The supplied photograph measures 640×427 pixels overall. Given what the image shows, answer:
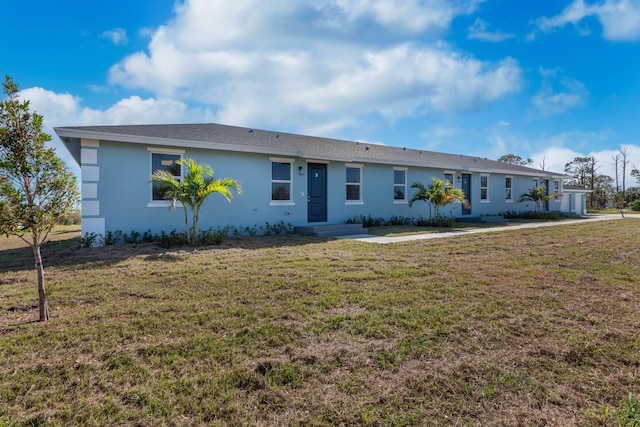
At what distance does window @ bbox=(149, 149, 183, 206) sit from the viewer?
952 centimetres

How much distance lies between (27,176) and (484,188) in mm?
19985

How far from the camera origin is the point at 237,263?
6176 mm

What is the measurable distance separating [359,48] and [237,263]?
26.8ft

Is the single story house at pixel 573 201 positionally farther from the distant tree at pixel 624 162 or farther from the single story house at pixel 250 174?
the distant tree at pixel 624 162

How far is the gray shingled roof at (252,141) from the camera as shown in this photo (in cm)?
876

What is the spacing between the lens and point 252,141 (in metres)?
11.4

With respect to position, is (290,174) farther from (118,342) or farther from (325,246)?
(118,342)

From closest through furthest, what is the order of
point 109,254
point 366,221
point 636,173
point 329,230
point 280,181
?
1. point 109,254
2. point 329,230
3. point 280,181
4. point 366,221
5. point 636,173

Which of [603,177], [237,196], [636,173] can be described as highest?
[636,173]

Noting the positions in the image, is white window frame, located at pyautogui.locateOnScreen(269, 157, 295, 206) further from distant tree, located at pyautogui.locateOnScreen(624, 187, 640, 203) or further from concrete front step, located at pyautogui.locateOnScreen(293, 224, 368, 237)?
distant tree, located at pyautogui.locateOnScreen(624, 187, 640, 203)

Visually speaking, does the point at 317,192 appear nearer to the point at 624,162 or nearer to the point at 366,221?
the point at 366,221

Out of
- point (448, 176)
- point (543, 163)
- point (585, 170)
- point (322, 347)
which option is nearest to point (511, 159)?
point (543, 163)

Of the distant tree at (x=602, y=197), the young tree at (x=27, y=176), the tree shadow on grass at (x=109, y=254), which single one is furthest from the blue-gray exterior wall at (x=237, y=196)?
the distant tree at (x=602, y=197)

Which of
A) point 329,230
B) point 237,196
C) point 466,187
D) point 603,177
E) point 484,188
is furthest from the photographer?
point 603,177
